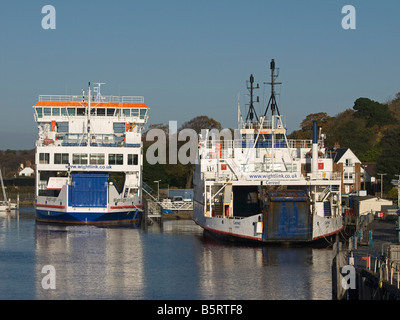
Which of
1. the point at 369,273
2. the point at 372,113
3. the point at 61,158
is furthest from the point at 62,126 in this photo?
the point at 372,113

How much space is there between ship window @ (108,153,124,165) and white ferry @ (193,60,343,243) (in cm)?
1093

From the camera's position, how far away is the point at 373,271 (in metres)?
29.8

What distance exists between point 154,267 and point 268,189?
12.8 m

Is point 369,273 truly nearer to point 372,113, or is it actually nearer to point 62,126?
point 62,126

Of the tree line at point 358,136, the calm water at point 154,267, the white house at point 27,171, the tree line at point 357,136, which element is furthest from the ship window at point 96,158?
the white house at point 27,171

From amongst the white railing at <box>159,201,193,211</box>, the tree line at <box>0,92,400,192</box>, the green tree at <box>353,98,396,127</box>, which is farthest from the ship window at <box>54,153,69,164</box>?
the green tree at <box>353,98,396,127</box>

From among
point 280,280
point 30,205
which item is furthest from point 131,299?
point 30,205

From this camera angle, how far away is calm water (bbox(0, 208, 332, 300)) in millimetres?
34469

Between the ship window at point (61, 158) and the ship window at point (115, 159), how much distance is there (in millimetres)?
3886

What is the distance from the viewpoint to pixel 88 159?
68.2 m

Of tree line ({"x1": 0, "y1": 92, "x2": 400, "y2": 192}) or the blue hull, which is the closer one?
the blue hull
